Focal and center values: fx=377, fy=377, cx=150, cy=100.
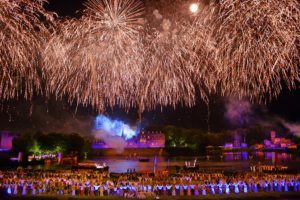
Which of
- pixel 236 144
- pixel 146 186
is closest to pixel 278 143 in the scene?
pixel 236 144

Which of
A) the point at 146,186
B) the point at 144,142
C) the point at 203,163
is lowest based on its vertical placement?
the point at 203,163

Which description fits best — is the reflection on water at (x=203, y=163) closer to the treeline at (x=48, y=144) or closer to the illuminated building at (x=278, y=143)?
the treeline at (x=48, y=144)

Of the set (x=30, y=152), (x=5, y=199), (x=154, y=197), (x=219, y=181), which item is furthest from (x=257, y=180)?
(x=30, y=152)

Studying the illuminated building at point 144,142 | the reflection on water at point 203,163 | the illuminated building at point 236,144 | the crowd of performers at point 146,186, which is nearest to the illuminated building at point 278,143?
the illuminated building at point 236,144

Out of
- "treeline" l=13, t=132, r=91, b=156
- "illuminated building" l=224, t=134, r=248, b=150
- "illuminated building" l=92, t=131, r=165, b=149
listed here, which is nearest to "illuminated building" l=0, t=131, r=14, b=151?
"treeline" l=13, t=132, r=91, b=156

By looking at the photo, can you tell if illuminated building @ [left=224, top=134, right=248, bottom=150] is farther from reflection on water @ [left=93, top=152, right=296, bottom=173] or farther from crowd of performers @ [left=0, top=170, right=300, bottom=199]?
crowd of performers @ [left=0, top=170, right=300, bottom=199]

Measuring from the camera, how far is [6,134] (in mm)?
79625

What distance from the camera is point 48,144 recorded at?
8619 centimetres

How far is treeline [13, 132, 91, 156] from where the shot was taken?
81.1 metres

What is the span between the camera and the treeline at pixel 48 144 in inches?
3191

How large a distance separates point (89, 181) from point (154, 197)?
495 cm

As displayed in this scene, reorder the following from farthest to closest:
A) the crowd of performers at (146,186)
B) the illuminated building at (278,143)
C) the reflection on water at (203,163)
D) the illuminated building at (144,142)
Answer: the illuminated building at (278,143) → the illuminated building at (144,142) → the reflection on water at (203,163) → the crowd of performers at (146,186)

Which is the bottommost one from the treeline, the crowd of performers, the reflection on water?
the reflection on water

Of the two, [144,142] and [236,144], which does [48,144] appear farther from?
[236,144]
